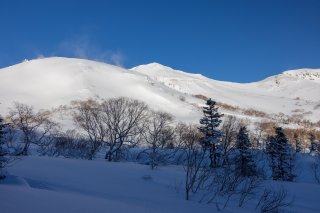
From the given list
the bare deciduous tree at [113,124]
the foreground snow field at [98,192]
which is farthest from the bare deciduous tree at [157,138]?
the foreground snow field at [98,192]

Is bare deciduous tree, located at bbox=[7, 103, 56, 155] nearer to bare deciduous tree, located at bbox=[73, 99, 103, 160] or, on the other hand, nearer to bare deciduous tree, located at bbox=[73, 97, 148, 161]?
bare deciduous tree, located at bbox=[73, 99, 103, 160]

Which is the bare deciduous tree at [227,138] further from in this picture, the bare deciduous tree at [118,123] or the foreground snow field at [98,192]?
the foreground snow field at [98,192]

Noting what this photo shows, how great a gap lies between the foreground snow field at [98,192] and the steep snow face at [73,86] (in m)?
90.9

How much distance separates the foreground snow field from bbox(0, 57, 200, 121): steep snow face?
90902 mm

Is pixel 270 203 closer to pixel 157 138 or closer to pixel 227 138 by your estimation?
pixel 157 138

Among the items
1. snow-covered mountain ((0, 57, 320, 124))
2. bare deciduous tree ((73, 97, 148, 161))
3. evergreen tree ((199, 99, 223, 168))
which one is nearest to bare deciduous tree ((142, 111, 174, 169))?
bare deciduous tree ((73, 97, 148, 161))

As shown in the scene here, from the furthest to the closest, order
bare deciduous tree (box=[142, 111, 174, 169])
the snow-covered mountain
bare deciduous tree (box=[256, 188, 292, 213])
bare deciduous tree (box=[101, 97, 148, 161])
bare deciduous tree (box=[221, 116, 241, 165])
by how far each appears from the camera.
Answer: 1. the snow-covered mountain
2. bare deciduous tree (box=[221, 116, 241, 165])
3. bare deciduous tree (box=[101, 97, 148, 161])
4. bare deciduous tree (box=[142, 111, 174, 169])
5. bare deciduous tree (box=[256, 188, 292, 213])

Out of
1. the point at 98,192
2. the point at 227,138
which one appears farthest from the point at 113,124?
the point at 98,192

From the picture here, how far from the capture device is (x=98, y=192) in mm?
9438

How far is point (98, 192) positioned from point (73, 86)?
407ft

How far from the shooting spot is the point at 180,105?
4847 inches

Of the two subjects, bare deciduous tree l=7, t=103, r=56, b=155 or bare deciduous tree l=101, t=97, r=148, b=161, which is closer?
bare deciduous tree l=7, t=103, r=56, b=155

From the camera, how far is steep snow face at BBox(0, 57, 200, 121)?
377ft

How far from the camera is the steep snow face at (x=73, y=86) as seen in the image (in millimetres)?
114812
